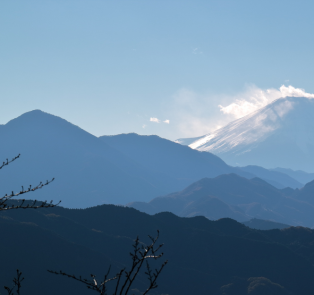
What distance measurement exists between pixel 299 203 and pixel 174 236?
445 ft

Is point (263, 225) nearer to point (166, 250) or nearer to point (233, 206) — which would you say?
point (233, 206)

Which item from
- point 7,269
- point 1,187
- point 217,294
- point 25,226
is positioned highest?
point 1,187

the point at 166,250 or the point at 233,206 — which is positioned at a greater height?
the point at 233,206

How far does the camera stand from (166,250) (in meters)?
67.4

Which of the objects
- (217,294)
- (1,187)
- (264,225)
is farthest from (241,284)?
(1,187)

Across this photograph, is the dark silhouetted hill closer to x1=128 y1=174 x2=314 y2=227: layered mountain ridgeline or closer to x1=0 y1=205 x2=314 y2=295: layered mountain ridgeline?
x1=128 y1=174 x2=314 y2=227: layered mountain ridgeline

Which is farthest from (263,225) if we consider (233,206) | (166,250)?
(166,250)

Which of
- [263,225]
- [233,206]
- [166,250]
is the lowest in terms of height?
[166,250]

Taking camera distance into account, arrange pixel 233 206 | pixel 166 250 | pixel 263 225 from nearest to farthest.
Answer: pixel 166 250
pixel 263 225
pixel 233 206

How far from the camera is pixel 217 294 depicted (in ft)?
171

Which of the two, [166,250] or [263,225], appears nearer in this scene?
[166,250]

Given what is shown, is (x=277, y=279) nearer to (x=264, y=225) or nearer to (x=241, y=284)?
(x=241, y=284)

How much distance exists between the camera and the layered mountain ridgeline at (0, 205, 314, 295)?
5044 centimetres

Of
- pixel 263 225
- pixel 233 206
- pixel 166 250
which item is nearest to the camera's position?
pixel 166 250
